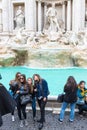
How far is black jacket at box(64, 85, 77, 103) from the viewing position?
15.6 ft

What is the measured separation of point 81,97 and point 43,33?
1160cm

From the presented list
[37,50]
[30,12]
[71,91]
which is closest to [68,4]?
[30,12]

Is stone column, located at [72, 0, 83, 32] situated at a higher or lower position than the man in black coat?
higher

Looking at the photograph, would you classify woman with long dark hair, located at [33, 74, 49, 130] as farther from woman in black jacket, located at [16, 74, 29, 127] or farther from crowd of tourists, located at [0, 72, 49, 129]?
woman in black jacket, located at [16, 74, 29, 127]

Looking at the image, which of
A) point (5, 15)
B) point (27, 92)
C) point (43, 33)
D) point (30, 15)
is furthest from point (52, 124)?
point (5, 15)

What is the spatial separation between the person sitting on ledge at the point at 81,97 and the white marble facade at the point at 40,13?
11.8 m

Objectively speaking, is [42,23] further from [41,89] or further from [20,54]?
[41,89]

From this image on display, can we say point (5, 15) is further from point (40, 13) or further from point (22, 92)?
point (22, 92)

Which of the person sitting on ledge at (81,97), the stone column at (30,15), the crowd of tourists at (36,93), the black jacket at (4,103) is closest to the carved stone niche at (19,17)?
the stone column at (30,15)

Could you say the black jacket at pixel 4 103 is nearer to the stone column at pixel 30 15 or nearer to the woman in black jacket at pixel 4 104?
the woman in black jacket at pixel 4 104

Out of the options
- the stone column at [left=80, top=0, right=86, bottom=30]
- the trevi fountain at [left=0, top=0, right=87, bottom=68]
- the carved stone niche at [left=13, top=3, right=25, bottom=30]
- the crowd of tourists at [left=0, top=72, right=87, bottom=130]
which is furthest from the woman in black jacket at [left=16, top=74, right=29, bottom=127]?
the carved stone niche at [left=13, top=3, right=25, bottom=30]

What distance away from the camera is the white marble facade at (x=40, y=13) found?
16688mm

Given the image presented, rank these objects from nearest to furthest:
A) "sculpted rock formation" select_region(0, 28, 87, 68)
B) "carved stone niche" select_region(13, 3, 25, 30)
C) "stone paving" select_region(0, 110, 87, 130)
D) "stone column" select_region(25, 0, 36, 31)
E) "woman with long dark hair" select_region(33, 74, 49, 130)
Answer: "stone paving" select_region(0, 110, 87, 130), "woman with long dark hair" select_region(33, 74, 49, 130), "sculpted rock formation" select_region(0, 28, 87, 68), "stone column" select_region(25, 0, 36, 31), "carved stone niche" select_region(13, 3, 25, 30)

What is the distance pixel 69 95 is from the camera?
15.8ft
